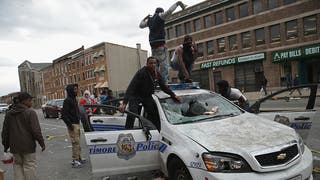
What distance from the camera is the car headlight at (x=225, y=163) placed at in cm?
362

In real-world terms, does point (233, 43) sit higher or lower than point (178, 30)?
lower

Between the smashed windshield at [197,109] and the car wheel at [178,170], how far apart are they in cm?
64

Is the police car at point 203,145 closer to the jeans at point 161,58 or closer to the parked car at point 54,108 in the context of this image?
the jeans at point 161,58

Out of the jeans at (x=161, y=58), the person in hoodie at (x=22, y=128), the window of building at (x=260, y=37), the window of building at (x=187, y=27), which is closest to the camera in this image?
the person in hoodie at (x=22, y=128)

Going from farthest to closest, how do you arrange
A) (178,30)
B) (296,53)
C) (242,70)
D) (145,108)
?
1. (178,30)
2. (242,70)
3. (296,53)
4. (145,108)

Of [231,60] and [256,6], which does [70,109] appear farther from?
[231,60]

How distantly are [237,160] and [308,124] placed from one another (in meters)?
2.33

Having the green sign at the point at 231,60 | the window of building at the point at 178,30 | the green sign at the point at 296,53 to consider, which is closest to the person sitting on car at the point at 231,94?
the green sign at the point at 296,53

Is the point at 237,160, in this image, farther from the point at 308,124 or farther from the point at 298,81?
the point at 298,81

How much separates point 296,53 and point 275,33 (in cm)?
358

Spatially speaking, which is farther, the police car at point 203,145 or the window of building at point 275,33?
the window of building at point 275,33

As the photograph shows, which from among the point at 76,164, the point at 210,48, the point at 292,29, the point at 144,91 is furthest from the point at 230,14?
the point at 144,91

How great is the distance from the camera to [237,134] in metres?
4.10

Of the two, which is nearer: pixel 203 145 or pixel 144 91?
pixel 203 145
